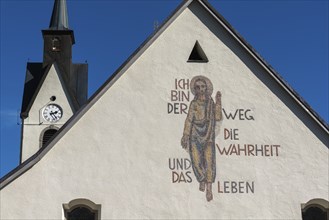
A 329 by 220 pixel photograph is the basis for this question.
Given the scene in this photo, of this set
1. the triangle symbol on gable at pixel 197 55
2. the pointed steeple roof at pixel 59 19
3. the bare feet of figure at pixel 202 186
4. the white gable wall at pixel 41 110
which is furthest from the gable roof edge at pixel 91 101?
the pointed steeple roof at pixel 59 19

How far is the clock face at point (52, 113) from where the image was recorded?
35.0m

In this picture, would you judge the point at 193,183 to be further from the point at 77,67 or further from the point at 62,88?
the point at 77,67

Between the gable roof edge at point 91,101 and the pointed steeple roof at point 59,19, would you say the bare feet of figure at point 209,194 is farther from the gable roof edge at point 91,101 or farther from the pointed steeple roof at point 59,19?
the pointed steeple roof at point 59,19

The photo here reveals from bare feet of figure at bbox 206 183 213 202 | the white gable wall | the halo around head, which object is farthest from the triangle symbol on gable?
the white gable wall

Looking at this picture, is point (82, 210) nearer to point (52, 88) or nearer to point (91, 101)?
point (91, 101)

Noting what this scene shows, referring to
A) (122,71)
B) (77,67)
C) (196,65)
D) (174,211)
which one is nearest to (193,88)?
(196,65)

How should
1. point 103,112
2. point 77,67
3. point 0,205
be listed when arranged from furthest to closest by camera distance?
point 77,67 → point 103,112 → point 0,205

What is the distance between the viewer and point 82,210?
46.8 feet

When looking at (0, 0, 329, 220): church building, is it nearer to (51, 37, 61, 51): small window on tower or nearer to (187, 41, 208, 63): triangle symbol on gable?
(187, 41, 208, 63): triangle symbol on gable

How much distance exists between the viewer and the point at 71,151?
1420 centimetres

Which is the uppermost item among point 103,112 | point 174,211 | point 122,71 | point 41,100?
point 41,100

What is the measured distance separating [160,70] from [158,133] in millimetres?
1621

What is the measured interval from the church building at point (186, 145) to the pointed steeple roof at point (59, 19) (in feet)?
83.6

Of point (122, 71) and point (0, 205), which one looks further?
point (122, 71)
